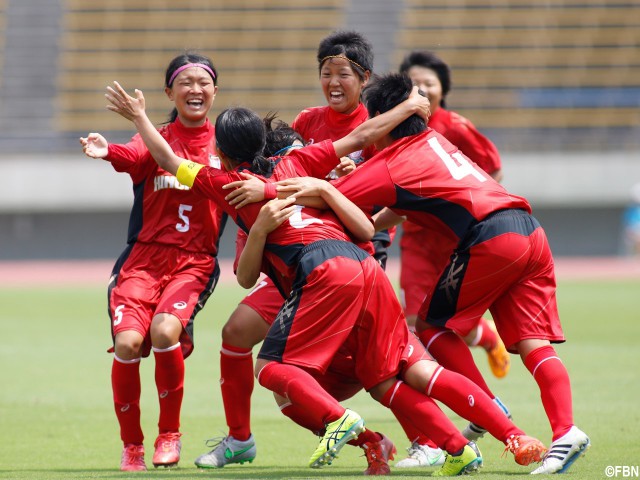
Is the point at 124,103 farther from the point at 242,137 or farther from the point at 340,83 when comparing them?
the point at 340,83

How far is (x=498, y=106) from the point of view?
82.2 feet

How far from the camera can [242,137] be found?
4.98 meters

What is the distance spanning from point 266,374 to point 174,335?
3.66ft

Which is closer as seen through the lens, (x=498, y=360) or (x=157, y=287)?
(x=157, y=287)

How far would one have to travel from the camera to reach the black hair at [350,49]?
229 inches

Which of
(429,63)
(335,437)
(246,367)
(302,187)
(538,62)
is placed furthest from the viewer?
(538,62)

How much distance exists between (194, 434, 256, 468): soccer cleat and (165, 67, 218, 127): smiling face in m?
1.90

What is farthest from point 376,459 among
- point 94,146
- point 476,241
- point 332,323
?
point 94,146

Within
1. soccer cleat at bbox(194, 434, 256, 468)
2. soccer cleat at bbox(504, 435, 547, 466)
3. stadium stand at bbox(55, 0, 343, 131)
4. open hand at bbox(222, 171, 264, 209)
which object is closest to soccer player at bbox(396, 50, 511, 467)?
soccer cleat at bbox(194, 434, 256, 468)

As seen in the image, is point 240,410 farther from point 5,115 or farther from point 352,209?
point 5,115

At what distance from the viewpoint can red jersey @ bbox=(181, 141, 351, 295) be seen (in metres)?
4.86

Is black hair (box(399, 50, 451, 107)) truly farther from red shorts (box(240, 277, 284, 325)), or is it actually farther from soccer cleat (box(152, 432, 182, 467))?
soccer cleat (box(152, 432, 182, 467))

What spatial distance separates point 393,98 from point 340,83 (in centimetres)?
67

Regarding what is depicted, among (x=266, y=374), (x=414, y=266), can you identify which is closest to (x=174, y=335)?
(x=266, y=374)
